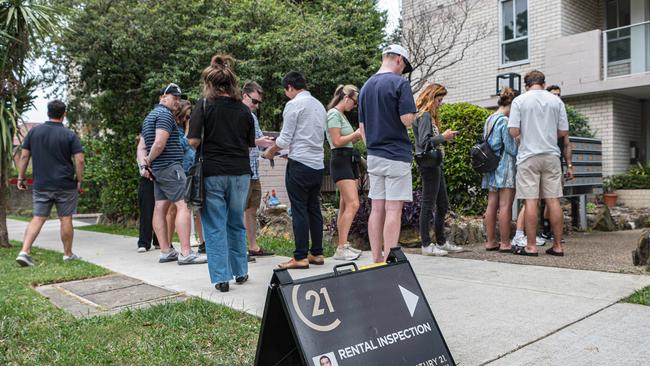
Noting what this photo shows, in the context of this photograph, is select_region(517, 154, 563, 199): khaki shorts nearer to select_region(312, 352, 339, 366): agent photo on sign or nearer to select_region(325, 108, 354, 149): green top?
select_region(325, 108, 354, 149): green top

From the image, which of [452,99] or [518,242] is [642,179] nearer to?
[452,99]

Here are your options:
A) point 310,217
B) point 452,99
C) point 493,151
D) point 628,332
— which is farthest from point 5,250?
point 452,99

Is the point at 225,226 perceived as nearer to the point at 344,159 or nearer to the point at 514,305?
the point at 344,159

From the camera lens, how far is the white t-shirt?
5531mm

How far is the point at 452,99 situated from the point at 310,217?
11.2 metres

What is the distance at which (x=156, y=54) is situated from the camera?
39.2ft

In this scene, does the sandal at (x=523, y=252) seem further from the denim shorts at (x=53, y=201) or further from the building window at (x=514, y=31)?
the building window at (x=514, y=31)

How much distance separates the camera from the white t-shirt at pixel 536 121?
5531 mm

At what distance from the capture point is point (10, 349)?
3.02 m

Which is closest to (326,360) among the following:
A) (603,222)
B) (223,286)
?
(223,286)

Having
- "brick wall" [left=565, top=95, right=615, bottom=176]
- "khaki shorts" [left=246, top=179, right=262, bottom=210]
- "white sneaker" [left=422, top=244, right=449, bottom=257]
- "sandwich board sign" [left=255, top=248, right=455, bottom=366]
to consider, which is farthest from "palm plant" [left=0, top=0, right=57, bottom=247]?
"brick wall" [left=565, top=95, right=615, bottom=176]

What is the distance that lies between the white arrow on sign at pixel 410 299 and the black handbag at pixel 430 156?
3.20 meters

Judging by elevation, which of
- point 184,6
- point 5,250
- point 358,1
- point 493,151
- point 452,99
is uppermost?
point 358,1

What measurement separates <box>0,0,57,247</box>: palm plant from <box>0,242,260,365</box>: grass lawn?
4.37 m
